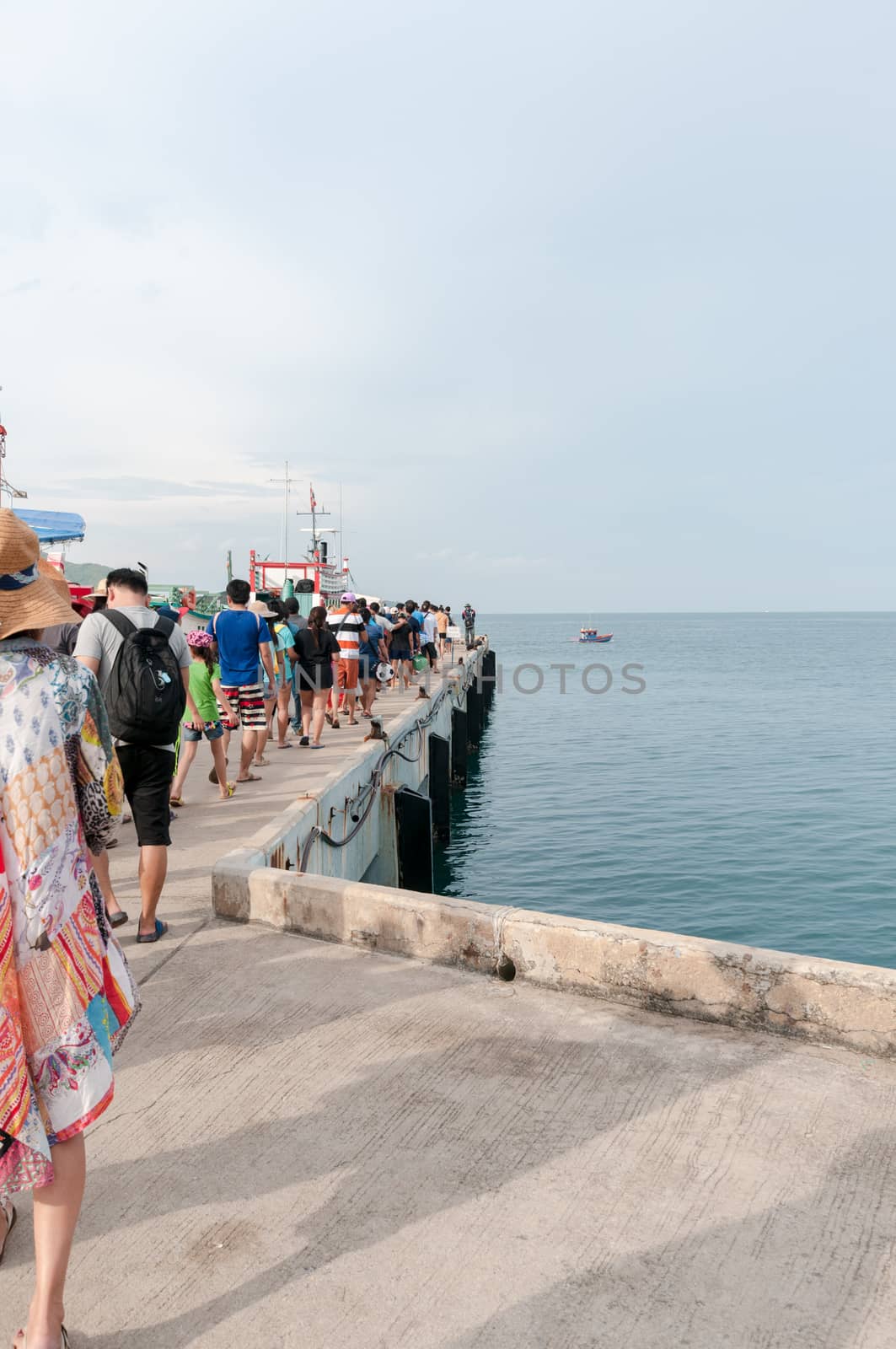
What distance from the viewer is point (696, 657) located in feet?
287

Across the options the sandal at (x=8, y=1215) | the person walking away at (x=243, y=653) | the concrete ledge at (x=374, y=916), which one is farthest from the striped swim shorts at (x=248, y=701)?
the sandal at (x=8, y=1215)

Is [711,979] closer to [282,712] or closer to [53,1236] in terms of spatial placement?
[53,1236]

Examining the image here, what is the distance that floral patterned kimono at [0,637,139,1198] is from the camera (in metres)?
2.07

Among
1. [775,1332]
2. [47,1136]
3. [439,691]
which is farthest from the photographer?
[439,691]

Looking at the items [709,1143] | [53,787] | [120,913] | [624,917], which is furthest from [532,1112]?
[624,917]

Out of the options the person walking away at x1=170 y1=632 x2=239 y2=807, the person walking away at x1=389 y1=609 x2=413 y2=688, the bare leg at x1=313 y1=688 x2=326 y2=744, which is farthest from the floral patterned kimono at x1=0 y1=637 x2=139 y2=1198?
the person walking away at x1=389 y1=609 x2=413 y2=688

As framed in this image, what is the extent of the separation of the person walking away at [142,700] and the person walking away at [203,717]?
10.1 feet

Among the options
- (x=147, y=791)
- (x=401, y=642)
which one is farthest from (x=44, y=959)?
(x=401, y=642)

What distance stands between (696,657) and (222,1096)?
287 ft

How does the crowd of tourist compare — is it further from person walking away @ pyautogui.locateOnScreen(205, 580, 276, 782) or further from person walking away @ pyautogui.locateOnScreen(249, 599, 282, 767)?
person walking away @ pyautogui.locateOnScreen(249, 599, 282, 767)

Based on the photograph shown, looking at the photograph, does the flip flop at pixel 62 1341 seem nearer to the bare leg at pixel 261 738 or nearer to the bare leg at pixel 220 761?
the bare leg at pixel 220 761

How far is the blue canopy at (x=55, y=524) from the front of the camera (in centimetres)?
1897

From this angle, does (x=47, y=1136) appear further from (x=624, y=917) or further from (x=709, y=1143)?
(x=624, y=917)

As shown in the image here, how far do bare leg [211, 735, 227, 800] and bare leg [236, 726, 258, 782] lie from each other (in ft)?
2.16
